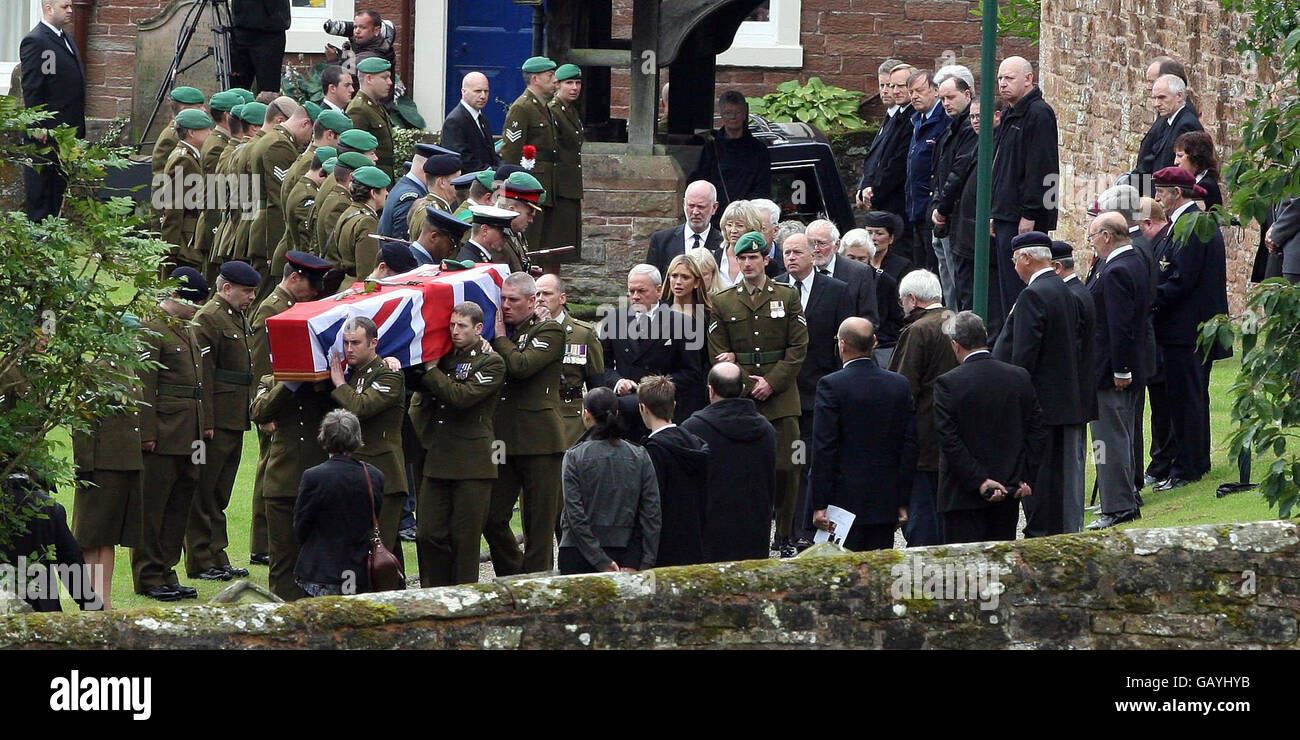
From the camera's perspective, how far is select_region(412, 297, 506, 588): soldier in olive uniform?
10750mm

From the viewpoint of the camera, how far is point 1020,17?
23094mm

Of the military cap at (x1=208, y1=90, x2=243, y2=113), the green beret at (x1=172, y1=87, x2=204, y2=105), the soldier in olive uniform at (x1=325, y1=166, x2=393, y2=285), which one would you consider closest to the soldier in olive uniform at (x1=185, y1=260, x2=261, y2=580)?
the soldier in olive uniform at (x1=325, y1=166, x2=393, y2=285)

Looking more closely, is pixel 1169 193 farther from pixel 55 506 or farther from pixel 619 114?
pixel 619 114

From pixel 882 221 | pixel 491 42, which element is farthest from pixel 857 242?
pixel 491 42

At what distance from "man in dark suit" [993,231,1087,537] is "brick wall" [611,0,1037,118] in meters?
12.3

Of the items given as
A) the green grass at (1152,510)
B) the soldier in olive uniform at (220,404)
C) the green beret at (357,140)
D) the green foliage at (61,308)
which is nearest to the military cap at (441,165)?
the green beret at (357,140)

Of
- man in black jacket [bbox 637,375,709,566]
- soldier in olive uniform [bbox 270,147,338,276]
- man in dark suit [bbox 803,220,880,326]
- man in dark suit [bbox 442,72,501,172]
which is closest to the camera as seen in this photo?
man in black jacket [bbox 637,375,709,566]

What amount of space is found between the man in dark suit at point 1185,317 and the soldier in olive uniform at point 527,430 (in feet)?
14.0

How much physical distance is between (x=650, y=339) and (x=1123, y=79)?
8838mm

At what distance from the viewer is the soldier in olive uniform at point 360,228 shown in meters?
13.3

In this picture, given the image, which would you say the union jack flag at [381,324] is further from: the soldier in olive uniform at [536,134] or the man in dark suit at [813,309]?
the soldier in olive uniform at [536,134]

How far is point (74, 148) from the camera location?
7.96 m

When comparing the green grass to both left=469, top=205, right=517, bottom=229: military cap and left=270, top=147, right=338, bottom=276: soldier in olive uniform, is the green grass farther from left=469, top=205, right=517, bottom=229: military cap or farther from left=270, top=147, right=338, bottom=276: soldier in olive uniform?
left=469, top=205, right=517, bottom=229: military cap

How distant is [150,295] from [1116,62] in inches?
519
